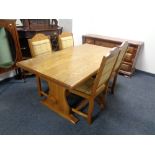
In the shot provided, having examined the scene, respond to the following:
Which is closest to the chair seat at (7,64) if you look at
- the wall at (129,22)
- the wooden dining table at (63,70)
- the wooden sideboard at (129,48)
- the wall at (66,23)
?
the wooden dining table at (63,70)

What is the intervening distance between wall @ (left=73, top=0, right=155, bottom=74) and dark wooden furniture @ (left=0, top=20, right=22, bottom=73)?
187cm

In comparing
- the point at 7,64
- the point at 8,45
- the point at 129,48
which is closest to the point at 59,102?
the point at 7,64

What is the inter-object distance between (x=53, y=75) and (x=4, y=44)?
4.14 feet

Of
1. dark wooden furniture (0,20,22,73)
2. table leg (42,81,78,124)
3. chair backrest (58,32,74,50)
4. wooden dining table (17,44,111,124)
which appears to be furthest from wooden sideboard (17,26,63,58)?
table leg (42,81,78,124)

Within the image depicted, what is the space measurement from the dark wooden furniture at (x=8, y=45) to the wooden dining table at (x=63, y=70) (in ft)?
2.33

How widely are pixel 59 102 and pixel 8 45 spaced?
1.26m

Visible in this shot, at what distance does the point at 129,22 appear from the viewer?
9.90 ft

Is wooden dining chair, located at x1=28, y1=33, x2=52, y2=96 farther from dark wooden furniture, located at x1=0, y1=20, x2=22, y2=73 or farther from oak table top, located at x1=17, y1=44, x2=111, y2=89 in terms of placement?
dark wooden furniture, located at x1=0, y1=20, x2=22, y2=73

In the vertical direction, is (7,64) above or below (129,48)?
below

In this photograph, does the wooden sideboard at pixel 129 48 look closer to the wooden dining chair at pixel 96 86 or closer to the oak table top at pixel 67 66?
the oak table top at pixel 67 66

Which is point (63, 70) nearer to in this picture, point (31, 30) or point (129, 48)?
point (31, 30)

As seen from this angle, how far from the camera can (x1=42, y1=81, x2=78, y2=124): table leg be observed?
1864mm

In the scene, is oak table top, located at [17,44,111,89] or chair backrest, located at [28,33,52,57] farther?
chair backrest, located at [28,33,52,57]

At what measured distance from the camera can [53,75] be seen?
153 cm
